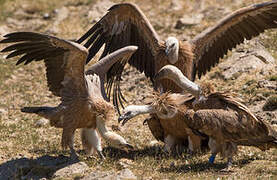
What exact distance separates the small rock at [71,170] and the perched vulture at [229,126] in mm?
1471

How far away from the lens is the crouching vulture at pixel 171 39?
29.7 ft

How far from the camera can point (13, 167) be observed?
7633 millimetres

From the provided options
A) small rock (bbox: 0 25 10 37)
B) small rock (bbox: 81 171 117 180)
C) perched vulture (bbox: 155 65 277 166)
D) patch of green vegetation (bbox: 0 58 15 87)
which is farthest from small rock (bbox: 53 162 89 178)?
small rock (bbox: 0 25 10 37)

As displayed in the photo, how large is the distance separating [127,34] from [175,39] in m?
1.40

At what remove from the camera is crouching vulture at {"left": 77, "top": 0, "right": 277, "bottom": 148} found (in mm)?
9062

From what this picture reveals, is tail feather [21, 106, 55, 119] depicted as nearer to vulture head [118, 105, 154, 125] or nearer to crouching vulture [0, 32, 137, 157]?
crouching vulture [0, 32, 137, 157]

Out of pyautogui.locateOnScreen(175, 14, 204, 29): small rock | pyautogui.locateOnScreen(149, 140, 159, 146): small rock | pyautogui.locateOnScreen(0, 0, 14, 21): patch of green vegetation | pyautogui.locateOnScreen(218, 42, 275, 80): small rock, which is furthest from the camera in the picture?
pyautogui.locateOnScreen(0, 0, 14, 21): patch of green vegetation

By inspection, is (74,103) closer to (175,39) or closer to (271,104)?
(175,39)

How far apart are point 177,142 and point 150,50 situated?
6.06 ft

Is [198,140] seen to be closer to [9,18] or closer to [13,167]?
[13,167]

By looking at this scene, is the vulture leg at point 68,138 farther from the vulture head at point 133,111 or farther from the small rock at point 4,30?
the small rock at point 4,30

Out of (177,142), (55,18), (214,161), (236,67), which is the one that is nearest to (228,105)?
(214,161)

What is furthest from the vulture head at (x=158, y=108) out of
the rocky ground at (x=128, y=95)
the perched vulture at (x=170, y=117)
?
the rocky ground at (x=128, y=95)

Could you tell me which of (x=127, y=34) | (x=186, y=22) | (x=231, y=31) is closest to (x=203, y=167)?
(x=231, y=31)
